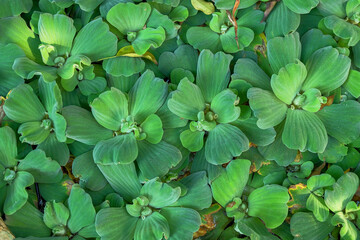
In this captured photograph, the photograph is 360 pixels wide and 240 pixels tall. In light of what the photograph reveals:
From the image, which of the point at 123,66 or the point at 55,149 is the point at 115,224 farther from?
the point at 123,66

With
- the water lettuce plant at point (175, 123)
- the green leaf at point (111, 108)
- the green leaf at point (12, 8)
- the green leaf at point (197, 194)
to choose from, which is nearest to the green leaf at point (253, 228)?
the water lettuce plant at point (175, 123)

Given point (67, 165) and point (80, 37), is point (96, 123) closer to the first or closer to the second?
point (67, 165)

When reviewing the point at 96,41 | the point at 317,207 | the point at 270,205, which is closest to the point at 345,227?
the point at 317,207

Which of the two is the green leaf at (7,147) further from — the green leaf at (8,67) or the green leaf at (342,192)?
the green leaf at (342,192)

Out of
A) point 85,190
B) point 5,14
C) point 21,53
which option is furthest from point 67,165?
point 5,14

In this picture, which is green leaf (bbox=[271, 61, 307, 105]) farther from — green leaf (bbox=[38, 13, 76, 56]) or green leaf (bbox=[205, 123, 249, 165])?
green leaf (bbox=[38, 13, 76, 56])
